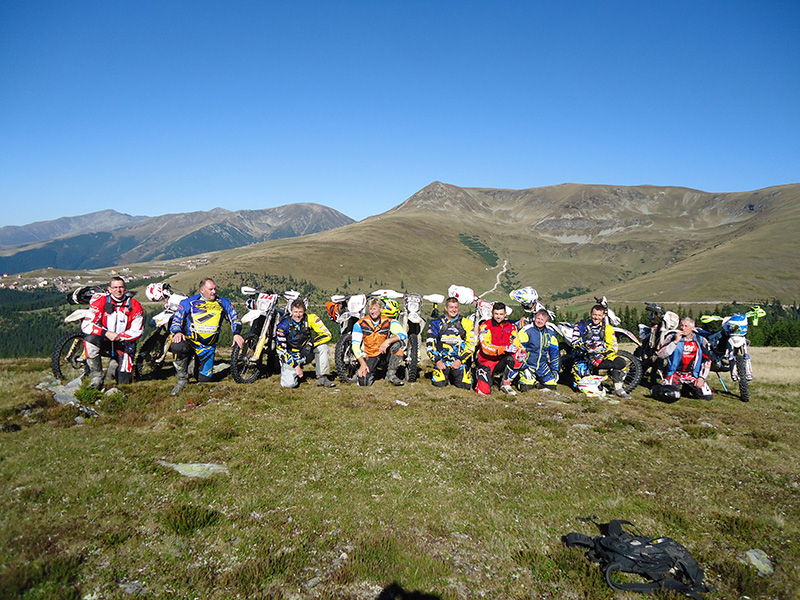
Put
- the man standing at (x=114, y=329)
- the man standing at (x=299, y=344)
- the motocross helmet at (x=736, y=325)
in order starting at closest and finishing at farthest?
the man standing at (x=114, y=329) < the man standing at (x=299, y=344) < the motocross helmet at (x=736, y=325)

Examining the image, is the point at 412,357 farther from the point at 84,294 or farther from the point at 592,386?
the point at 84,294

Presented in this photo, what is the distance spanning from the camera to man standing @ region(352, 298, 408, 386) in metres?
12.9

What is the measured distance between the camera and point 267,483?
6.25m

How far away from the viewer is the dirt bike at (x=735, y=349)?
43.4ft

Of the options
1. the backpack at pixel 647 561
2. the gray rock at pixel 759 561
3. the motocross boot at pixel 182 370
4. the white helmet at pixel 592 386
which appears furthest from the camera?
the white helmet at pixel 592 386

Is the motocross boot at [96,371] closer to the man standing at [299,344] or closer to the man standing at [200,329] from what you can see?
the man standing at [200,329]

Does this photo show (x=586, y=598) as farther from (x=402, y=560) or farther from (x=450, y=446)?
(x=450, y=446)

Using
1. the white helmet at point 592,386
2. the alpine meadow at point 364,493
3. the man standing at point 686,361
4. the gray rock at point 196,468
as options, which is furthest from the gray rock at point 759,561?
the man standing at point 686,361

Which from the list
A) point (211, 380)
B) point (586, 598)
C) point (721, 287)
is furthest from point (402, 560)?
point (721, 287)

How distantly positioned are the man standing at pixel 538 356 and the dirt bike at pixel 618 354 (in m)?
0.65

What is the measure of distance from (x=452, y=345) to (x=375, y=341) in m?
2.55

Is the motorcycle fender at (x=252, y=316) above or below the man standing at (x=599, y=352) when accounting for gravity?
above

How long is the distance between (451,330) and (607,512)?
757 cm

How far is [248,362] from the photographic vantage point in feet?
43.2
